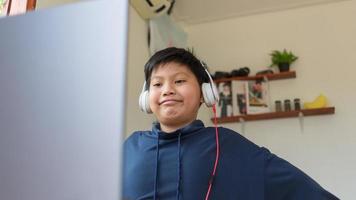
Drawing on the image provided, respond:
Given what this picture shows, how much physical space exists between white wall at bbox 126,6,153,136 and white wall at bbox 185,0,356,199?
1.85 feet

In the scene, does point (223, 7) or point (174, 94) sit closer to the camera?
point (174, 94)

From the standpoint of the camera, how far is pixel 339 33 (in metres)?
2.48

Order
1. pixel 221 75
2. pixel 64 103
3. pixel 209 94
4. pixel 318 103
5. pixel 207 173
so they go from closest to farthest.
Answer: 1. pixel 64 103
2. pixel 207 173
3. pixel 209 94
4. pixel 318 103
5. pixel 221 75

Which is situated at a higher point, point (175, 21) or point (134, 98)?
point (175, 21)

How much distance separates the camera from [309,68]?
2.49 metres

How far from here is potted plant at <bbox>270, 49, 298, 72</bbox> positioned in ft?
8.14

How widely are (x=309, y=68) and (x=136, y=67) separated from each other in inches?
44.9

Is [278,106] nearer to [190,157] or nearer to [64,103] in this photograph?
[190,157]

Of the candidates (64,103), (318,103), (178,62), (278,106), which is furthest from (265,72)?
(64,103)

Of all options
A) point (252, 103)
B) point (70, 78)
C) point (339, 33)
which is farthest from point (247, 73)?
point (70, 78)

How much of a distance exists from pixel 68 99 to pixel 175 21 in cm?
238

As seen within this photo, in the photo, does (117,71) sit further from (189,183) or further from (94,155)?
(189,183)

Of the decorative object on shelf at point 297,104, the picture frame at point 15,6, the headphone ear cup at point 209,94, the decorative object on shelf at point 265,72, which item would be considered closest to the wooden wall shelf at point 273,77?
the decorative object on shelf at point 265,72

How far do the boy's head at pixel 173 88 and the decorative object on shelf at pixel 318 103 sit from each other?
153 centimetres
